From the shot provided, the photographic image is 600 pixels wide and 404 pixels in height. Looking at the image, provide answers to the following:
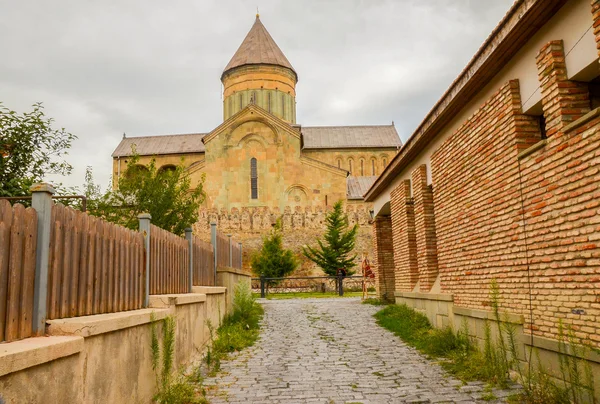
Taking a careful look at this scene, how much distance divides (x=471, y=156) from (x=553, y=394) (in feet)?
13.7

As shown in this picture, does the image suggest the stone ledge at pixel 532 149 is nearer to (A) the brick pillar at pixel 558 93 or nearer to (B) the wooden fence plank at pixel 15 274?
(A) the brick pillar at pixel 558 93

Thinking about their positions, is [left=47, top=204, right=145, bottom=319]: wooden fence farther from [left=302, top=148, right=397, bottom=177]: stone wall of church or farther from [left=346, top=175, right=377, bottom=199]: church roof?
[left=302, top=148, right=397, bottom=177]: stone wall of church

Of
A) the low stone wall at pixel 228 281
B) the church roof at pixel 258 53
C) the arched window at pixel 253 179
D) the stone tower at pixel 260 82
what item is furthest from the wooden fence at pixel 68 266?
the church roof at pixel 258 53

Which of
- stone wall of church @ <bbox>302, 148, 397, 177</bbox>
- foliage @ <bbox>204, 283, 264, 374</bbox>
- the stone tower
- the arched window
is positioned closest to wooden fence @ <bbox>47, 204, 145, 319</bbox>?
foliage @ <bbox>204, 283, 264, 374</bbox>

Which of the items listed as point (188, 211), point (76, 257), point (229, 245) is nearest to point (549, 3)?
point (76, 257)

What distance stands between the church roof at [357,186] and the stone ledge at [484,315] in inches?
1271

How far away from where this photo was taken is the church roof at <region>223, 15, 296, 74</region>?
46125 millimetres

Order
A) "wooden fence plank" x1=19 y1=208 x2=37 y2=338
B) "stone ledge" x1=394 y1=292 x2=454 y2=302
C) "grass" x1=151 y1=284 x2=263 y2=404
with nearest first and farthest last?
"wooden fence plank" x1=19 y1=208 x2=37 y2=338 < "grass" x1=151 y1=284 x2=263 y2=404 < "stone ledge" x1=394 y1=292 x2=454 y2=302

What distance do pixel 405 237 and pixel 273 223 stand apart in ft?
70.6

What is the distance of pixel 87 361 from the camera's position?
3.94 metres

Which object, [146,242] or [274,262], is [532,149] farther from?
[274,262]

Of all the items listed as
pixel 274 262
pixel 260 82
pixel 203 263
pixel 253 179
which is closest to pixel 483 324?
pixel 203 263

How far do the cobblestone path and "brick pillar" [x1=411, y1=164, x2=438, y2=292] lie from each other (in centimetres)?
156

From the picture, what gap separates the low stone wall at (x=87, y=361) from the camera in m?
2.99
